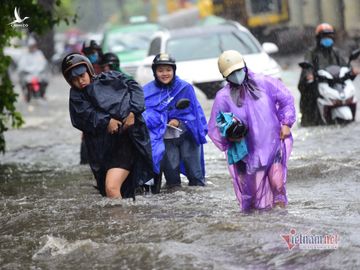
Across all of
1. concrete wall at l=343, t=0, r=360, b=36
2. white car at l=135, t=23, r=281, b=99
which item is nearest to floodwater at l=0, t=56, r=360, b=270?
white car at l=135, t=23, r=281, b=99

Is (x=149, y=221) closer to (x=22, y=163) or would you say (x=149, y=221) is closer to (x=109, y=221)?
(x=109, y=221)

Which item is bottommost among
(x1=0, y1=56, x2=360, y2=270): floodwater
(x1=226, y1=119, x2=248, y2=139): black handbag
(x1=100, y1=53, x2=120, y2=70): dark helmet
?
(x1=0, y1=56, x2=360, y2=270): floodwater

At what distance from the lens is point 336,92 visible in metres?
14.3

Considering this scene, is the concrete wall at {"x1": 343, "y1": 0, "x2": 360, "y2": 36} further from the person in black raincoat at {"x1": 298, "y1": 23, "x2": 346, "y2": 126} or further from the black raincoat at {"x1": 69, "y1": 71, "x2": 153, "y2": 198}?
the black raincoat at {"x1": 69, "y1": 71, "x2": 153, "y2": 198}

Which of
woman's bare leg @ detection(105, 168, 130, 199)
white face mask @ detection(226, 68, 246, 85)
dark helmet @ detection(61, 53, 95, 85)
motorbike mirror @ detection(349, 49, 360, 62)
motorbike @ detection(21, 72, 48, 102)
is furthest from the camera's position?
motorbike @ detection(21, 72, 48, 102)

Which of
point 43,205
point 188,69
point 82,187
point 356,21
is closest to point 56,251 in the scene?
point 43,205

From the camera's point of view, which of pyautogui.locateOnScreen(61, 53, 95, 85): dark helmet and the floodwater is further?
pyautogui.locateOnScreen(61, 53, 95, 85): dark helmet

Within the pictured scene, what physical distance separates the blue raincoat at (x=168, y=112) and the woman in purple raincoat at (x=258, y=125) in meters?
1.68

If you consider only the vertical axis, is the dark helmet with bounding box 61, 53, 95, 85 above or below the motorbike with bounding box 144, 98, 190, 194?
above

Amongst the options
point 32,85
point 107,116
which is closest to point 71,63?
point 107,116

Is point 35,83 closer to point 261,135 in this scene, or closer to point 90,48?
point 90,48

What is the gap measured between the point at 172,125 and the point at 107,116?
4.69 feet

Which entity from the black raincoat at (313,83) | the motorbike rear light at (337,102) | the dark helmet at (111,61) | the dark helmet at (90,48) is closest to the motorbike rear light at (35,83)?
the black raincoat at (313,83)

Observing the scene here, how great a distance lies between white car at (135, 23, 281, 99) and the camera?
1566 cm
